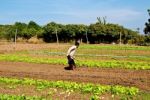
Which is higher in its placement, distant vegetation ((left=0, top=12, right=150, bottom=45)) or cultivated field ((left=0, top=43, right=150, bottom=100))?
distant vegetation ((left=0, top=12, right=150, bottom=45))

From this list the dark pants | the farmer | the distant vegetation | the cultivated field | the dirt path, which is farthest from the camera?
the distant vegetation

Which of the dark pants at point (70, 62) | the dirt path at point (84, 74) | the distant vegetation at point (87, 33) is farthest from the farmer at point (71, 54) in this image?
the distant vegetation at point (87, 33)

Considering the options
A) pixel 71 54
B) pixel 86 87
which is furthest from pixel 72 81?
pixel 71 54

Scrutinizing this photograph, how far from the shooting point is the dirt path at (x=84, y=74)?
52.5 feet

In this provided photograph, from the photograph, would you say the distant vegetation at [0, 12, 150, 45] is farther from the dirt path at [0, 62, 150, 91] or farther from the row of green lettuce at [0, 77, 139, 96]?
the row of green lettuce at [0, 77, 139, 96]

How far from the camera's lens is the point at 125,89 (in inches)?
526

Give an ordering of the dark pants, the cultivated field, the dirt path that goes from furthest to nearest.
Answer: the dark pants < the dirt path < the cultivated field

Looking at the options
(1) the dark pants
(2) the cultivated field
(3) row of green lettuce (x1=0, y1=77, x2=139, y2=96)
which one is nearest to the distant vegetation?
(2) the cultivated field

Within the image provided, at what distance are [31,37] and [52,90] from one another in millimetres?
60855

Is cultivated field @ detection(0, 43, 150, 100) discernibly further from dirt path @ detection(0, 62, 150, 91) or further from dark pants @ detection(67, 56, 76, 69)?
dark pants @ detection(67, 56, 76, 69)

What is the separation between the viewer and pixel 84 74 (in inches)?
715

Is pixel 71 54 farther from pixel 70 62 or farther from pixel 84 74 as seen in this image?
pixel 84 74

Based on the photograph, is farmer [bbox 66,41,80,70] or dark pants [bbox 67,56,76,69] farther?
dark pants [bbox 67,56,76,69]

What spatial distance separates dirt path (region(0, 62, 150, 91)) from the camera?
16.0m
